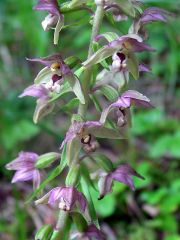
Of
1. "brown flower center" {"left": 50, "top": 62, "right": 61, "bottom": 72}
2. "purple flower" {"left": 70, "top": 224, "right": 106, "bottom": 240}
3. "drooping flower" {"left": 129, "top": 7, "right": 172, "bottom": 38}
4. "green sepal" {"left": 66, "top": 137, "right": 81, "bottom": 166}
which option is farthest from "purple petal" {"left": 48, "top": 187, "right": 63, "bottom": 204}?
"drooping flower" {"left": 129, "top": 7, "right": 172, "bottom": 38}

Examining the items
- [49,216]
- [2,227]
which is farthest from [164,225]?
[2,227]

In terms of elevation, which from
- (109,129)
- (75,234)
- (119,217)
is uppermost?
(109,129)

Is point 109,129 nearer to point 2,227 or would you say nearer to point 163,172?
point 2,227

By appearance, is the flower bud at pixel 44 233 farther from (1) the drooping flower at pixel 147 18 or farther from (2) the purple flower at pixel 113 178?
(1) the drooping flower at pixel 147 18

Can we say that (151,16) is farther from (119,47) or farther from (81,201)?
(81,201)

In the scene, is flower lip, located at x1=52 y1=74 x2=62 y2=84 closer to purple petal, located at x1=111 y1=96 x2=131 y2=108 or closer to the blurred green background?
purple petal, located at x1=111 y1=96 x2=131 y2=108

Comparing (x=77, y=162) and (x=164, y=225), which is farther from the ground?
(x=77, y=162)
